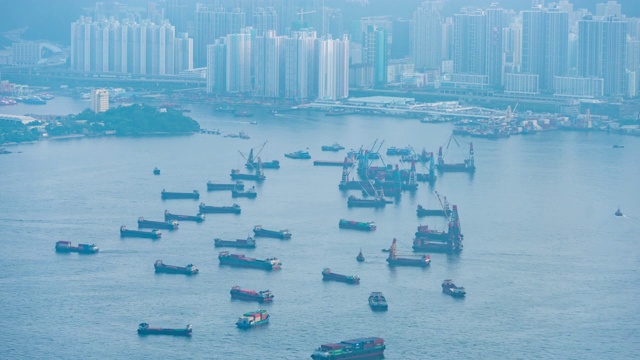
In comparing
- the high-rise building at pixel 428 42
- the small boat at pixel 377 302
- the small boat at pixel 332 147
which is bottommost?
the small boat at pixel 377 302

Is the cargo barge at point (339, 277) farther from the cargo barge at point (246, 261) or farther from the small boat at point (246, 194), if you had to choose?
the small boat at point (246, 194)

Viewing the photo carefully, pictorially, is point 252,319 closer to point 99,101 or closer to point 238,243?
point 238,243

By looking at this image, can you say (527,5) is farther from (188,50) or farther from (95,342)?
(95,342)

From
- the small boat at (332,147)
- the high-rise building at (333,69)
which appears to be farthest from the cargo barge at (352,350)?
the high-rise building at (333,69)

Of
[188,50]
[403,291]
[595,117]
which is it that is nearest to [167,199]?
[403,291]

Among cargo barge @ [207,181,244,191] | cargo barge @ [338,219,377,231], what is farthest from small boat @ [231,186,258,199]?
cargo barge @ [338,219,377,231]

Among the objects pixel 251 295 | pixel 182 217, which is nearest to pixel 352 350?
pixel 251 295
